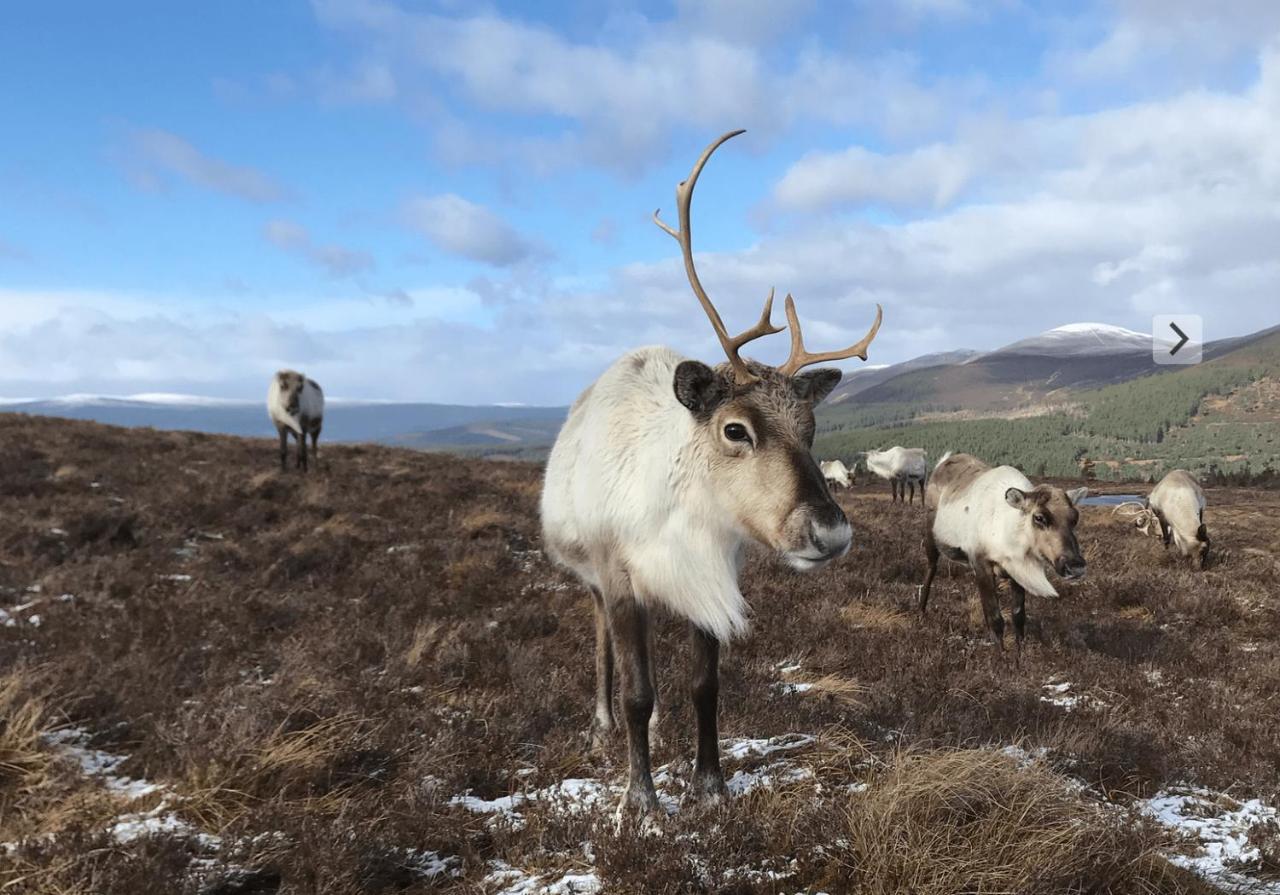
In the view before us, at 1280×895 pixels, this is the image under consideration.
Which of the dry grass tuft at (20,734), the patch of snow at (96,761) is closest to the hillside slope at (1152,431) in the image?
the patch of snow at (96,761)

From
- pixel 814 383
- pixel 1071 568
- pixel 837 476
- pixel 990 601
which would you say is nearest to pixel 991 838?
pixel 814 383

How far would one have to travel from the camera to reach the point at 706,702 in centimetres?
363

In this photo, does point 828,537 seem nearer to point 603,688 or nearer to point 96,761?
point 603,688

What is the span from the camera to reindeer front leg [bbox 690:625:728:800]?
3.60 meters

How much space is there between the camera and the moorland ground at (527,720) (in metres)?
2.86

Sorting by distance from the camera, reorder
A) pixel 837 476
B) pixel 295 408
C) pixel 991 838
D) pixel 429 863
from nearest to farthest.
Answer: pixel 991 838 → pixel 429 863 → pixel 295 408 → pixel 837 476

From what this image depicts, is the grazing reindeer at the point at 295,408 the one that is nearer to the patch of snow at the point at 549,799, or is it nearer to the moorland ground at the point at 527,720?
the moorland ground at the point at 527,720

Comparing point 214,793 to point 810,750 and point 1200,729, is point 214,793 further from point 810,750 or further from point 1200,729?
point 1200,729

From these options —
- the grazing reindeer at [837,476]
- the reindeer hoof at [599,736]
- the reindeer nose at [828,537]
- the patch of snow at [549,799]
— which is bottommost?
the grazing reindeer at [837,476]

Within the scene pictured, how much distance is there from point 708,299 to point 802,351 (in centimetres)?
59

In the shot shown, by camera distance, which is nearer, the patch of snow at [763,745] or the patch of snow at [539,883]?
the patch of snow at [539,883]

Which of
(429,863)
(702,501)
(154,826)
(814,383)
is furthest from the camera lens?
(814,383)

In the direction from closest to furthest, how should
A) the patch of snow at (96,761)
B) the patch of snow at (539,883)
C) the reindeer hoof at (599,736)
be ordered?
the patch of snow at (539,883) < the patch of snow at (96,761) < the reindeer hoof at (599,736)

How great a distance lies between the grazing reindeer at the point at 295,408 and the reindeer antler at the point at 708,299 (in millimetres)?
14465
